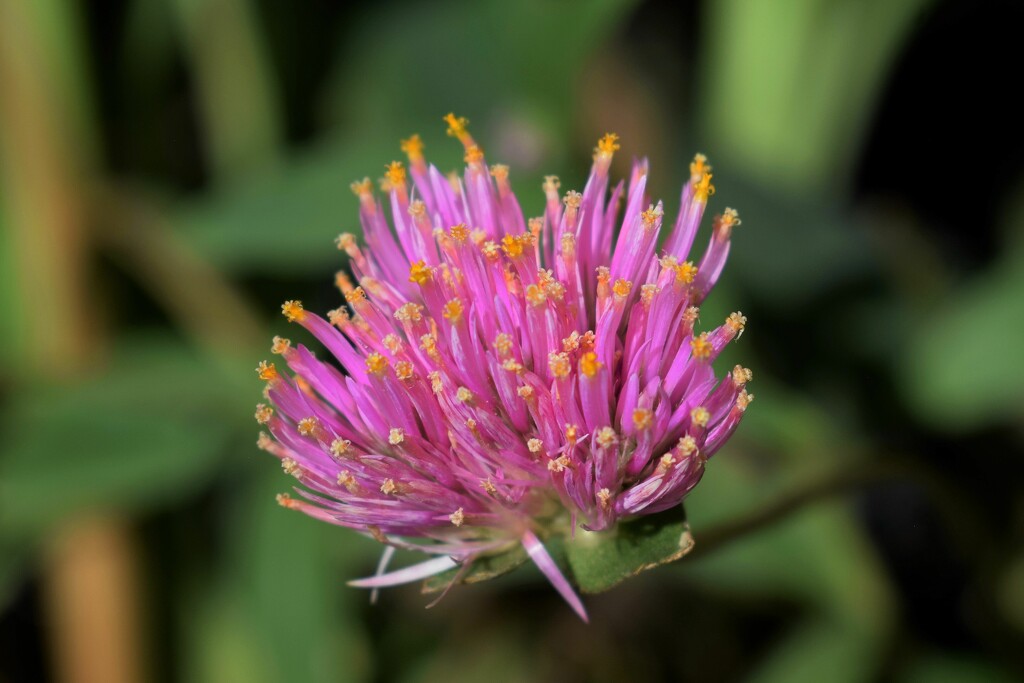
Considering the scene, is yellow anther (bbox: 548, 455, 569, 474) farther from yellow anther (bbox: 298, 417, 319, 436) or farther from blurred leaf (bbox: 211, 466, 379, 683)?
blurred leaf (bbox: 211, 466, 379, 683)

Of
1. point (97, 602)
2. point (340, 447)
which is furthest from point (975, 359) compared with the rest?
point (97, 602)

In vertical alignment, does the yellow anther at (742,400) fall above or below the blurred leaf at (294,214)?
above

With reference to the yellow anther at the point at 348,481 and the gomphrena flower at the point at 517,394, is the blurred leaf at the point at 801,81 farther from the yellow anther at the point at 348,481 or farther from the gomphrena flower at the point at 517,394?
the yellow anther at the point at 348,481

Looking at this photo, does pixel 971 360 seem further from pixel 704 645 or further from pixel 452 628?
pixel 452 628

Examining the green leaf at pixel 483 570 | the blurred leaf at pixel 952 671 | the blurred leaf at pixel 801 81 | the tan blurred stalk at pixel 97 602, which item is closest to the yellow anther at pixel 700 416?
the green leaf at pixel 483 570

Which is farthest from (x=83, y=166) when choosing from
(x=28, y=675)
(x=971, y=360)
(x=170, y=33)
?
(x=971, y=360)

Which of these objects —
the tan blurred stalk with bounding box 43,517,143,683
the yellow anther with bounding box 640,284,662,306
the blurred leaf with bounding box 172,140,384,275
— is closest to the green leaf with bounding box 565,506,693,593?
the yellow anther with bounding box 640,284,662,306
